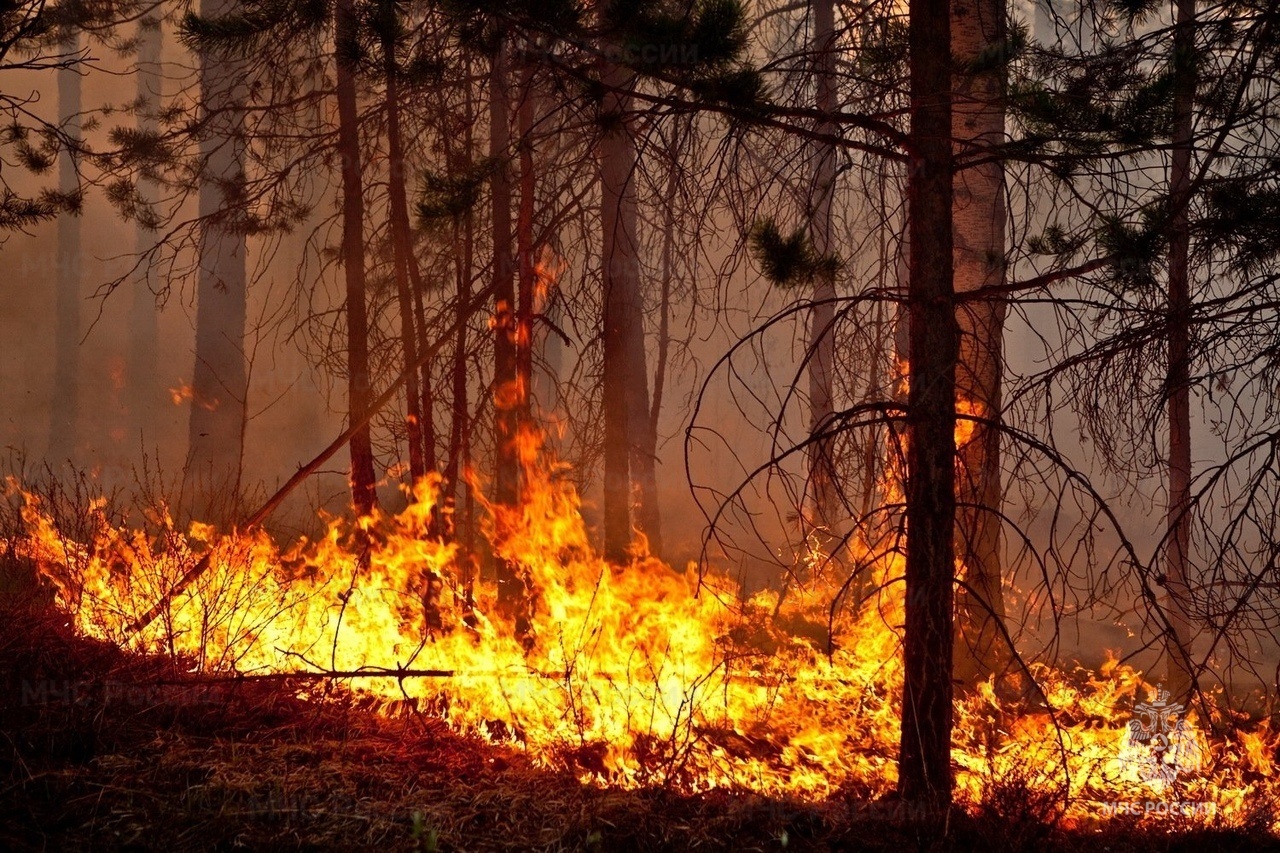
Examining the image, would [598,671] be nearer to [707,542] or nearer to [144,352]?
[707,542]

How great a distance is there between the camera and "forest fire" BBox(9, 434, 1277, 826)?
496 cm

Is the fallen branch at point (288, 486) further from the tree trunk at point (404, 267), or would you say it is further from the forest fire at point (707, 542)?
the tree trunk at point (404, 267)

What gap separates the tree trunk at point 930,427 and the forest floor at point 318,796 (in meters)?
0.40

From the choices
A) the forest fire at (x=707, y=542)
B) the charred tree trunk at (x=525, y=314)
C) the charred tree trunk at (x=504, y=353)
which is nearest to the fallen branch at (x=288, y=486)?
the forest fire at (x=707, y=542)

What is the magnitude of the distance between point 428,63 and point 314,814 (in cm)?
384

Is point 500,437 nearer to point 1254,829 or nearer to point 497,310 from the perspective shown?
point 497,310

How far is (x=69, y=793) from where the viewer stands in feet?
12.0

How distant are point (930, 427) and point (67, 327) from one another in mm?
22197

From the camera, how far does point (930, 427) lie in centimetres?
393

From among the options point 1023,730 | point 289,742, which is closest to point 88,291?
point 289,742

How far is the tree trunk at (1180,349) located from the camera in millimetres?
4152

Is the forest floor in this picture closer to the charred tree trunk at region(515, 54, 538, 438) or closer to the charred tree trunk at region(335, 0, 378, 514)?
the charred tree trunk at region(335, 0, 378, 514)

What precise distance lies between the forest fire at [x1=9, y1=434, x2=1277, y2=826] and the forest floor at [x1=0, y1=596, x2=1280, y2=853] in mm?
258

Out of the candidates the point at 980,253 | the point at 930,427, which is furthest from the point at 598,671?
the point at 980,253
